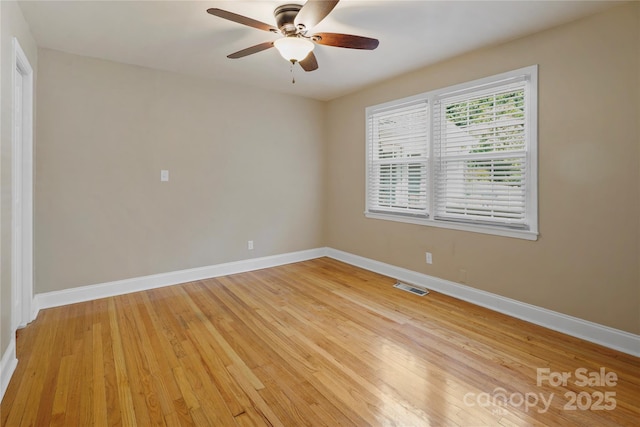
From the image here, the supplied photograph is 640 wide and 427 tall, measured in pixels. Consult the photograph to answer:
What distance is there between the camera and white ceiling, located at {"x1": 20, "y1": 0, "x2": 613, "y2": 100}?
232 cm

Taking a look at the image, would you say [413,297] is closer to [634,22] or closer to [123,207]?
[634,22]

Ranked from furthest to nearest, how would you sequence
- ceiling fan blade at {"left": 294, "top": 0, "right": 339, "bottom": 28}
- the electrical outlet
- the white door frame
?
the electrical outlet < the white door frame < ceiling fan blade at {"left": 294, "top": 0, "right": 339, "bottom": 28}

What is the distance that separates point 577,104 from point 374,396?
2684 millimetres

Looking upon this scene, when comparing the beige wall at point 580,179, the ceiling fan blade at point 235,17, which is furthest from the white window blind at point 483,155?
the ceiling fan blade at point 235,17

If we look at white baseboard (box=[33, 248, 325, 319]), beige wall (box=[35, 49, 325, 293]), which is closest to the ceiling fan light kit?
beige wall (box=[35, 49, 325, 293])

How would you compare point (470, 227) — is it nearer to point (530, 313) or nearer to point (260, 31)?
point (530, 313)

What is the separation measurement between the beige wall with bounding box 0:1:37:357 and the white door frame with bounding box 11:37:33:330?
→ 1.74 feet

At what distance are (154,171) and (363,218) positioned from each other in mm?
2749

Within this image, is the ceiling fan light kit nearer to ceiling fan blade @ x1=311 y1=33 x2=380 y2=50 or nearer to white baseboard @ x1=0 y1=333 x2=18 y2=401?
ceiling fan blade @ x1=311 y1=33 x2=380 y2=50

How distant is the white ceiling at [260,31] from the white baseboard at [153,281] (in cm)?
239

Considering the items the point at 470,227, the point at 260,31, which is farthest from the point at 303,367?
the point at 260,31

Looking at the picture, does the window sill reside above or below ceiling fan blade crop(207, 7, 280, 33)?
below

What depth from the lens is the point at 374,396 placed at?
183cm

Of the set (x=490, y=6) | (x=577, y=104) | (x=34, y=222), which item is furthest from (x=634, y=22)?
(x=34, y=222)
